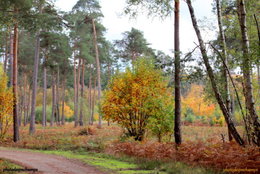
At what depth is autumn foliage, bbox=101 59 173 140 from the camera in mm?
14492

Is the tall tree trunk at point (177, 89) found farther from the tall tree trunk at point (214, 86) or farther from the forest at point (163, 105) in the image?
the tall tree trunk at point (214, 86)

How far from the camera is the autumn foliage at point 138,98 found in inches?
571

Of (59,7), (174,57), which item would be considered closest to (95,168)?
(174,57)

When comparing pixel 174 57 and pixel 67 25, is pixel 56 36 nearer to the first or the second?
pixel 67 25

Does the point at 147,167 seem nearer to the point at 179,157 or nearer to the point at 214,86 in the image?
the point at 179,157

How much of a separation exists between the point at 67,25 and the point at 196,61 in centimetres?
1418

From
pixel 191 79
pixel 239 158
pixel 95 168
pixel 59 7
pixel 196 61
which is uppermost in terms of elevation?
pixel 59 7

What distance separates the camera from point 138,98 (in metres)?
14.9

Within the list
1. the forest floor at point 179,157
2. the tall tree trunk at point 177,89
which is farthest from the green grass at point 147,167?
the tall tree trunk at point 177,89

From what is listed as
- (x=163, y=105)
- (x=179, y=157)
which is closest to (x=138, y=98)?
(x=163, y=105)

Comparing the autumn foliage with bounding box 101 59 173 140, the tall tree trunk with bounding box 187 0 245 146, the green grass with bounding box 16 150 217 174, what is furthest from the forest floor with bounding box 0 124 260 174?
the autumn foliage with bounding box 101 59 173 140

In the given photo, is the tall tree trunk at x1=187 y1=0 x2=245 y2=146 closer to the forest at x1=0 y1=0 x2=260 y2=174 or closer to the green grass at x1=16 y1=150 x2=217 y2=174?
the forest at x1=0 y1=0 x2=260 y2=174

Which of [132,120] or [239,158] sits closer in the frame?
[239,158]

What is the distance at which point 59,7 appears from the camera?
859 inches
